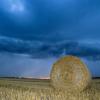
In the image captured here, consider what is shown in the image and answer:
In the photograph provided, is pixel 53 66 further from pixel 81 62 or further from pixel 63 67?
pixel 81 62

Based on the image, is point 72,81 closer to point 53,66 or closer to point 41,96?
point 53,66

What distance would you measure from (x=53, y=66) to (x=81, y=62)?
1353mm

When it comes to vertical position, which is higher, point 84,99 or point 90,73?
point 90,73

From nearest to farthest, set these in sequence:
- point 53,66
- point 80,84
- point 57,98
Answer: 1. point 57,98
2. point 80,84
3. point 53,66

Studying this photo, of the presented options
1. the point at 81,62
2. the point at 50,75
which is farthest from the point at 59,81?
the point at 81,62

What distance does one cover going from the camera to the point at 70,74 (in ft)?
40.2

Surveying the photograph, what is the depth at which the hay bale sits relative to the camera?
11.8 meters

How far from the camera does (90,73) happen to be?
11984 millimetres

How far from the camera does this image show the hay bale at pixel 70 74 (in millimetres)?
11773

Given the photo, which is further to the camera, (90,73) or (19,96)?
(90,73)

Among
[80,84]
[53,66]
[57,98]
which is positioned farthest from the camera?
[53,66]

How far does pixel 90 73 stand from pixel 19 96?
15.3 feet

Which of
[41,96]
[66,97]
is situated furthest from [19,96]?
[66,97]

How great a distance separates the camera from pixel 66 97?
8.08 meters
